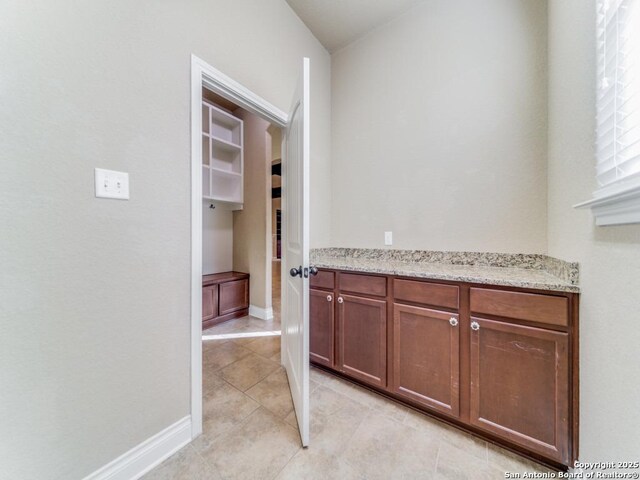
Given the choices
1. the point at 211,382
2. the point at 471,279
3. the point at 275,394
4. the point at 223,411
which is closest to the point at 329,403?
the point at 275,394

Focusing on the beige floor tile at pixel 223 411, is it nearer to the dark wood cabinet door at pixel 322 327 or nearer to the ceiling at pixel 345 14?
the dark wood cabinet door at pixel 322 327

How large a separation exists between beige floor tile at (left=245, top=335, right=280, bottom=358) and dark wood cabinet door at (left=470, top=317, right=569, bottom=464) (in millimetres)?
1653

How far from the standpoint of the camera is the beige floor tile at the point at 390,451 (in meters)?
1.14

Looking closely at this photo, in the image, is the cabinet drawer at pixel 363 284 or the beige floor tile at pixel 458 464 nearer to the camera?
the beige floor tile at pixel 458 464

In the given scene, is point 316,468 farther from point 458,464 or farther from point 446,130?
point 446,130

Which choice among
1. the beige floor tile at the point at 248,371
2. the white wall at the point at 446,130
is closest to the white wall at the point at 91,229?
the beige floor tile at the point at 248,371

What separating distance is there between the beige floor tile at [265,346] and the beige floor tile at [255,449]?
2.70 ft

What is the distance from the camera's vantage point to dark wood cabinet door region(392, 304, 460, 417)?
4.41ft

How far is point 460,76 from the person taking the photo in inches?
70.2

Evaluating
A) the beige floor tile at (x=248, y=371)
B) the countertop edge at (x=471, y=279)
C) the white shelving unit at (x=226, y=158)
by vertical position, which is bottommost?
the beige floor tile at (x=248, y=371)

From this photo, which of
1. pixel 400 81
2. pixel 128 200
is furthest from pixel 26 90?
pixel 400 81

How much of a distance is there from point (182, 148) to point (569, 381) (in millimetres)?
2208

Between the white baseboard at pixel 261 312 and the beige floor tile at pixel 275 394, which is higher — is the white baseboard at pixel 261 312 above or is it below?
above

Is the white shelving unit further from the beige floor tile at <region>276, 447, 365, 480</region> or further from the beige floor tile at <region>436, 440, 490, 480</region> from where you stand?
the beige floor tile at <region>436, 440, 490, 480</region>
